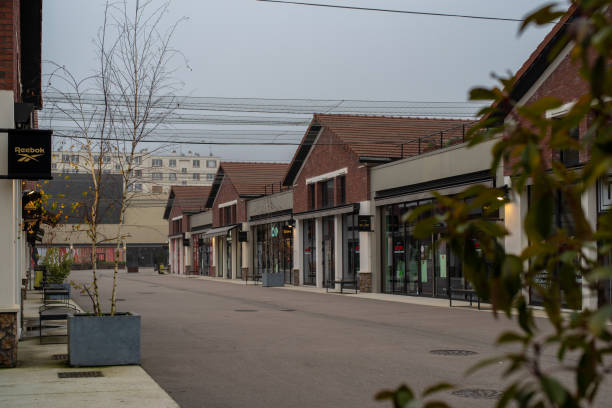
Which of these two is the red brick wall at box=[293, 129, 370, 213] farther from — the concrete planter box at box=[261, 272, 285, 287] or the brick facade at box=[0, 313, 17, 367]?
the brick facade at box=[0, 313, 17, 367]

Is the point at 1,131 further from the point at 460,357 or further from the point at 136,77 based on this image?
the point at 460,357

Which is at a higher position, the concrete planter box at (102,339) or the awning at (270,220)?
the awning at (270,220)

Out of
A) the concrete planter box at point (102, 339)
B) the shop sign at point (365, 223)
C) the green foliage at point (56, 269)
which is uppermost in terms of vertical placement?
the shop sign at point (365, 223)

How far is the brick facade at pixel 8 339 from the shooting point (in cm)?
1080

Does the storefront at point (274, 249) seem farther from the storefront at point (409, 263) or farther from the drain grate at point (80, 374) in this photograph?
the drain grate at point (80, 374)

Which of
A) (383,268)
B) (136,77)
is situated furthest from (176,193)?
(136,77)

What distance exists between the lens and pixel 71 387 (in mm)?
9570

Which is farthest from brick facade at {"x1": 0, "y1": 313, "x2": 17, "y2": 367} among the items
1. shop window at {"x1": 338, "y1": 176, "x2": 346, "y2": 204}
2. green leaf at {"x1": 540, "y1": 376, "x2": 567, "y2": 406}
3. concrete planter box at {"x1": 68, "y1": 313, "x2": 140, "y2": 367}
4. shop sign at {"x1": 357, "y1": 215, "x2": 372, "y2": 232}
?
shop window at {"x1": 338, "y1": 176, "x2": 346, "y2": 204}

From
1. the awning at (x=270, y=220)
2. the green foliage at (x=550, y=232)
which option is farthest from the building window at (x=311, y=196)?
the green foliage at (x=550, y=232)

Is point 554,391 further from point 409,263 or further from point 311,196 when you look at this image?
point 311,196

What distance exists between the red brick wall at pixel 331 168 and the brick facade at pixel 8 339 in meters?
22.9

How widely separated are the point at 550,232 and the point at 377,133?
3457cm

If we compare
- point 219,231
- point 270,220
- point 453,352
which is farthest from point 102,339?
point 219,231

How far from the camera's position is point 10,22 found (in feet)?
37.4
